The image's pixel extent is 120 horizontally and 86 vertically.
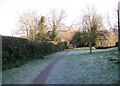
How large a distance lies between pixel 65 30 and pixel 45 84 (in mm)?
60991

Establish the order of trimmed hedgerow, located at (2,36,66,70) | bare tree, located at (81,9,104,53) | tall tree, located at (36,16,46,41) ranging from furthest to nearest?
1. tall tree, located at (36,16,46,41)
2. bare tree, located at (81,9,104,53)
3. trimmed hedgerow, located at (2,36,66,70)

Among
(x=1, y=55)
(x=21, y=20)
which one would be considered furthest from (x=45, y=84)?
(x=21, y=20)

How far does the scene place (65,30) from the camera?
71875 mm

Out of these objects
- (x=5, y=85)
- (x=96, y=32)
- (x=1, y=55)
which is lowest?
(x=5, y=85)

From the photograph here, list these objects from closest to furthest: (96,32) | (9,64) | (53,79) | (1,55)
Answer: (53,79) < (1,55) < (9,64) < (96,32)

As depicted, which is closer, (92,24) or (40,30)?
(92,24)

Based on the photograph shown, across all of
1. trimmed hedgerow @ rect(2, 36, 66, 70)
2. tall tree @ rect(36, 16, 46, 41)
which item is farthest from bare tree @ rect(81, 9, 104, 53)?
trimmed hedgerow @ rect(2, 36, 66, 70)

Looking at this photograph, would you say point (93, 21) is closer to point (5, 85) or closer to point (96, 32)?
point (96, 32)

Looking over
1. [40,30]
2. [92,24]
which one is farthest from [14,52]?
[40,30]

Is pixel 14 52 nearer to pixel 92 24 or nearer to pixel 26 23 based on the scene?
pixel 92 24

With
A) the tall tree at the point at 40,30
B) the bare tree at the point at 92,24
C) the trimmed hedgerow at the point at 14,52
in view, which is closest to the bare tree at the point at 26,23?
the tall tree at the point at 40,30

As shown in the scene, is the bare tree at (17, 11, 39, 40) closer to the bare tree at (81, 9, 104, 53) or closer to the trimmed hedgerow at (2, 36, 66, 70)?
the bare tree at (81, 9, 104, 53)

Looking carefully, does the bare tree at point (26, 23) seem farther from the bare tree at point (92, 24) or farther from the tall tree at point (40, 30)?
the bare tree at point (92, 24)

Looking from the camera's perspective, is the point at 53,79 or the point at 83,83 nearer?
the point at 83,83
